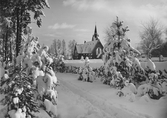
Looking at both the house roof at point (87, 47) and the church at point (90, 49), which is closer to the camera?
the church at point (90, 49)

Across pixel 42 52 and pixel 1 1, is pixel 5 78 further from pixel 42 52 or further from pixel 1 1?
pixel 1 1

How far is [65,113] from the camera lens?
5953 mm

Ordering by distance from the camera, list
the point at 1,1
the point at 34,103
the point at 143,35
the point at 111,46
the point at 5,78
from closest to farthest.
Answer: the point at 5,78 → the point at 34,103 → the point at 1,1 → the point at 111,46 → the point at 143,35

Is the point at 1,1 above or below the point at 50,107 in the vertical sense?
above

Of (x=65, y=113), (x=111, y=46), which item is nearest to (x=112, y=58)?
(x=111, y=46)

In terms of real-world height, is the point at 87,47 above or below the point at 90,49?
above

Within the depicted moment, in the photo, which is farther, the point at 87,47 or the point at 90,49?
the point at 87,47

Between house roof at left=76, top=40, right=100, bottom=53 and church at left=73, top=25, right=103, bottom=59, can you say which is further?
house roof at left=76, top=40, right=100, bottom=53

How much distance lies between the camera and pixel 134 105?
6445 mm

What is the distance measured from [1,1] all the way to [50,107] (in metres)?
7.43

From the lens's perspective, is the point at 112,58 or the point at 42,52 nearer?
the point at 42,52

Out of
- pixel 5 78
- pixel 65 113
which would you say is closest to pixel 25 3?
pixel 5 78

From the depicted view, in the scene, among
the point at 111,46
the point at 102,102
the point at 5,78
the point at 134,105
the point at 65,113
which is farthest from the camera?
the point at 111,46

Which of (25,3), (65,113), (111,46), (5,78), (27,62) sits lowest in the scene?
(65,113)
